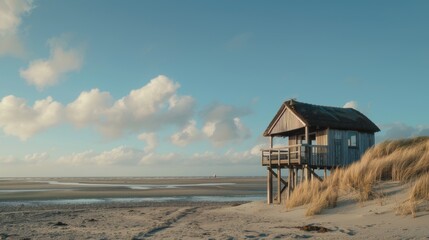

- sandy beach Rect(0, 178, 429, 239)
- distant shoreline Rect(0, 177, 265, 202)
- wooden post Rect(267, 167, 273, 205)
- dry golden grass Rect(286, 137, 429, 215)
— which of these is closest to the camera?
sandy beach Rect(0, 178, 429, 239)

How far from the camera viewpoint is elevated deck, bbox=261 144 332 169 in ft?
71.8

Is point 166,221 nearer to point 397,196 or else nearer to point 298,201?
point 298,201

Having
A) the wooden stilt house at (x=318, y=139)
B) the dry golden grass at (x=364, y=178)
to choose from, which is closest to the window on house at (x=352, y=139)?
the wooden stilt house at (x=318, y=139)

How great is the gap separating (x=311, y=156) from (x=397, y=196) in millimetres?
7466

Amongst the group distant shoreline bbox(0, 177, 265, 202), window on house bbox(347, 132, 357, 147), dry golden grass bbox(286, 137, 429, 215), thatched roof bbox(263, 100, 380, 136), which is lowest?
distant shoreline bbox(0, 177, 265, 202)

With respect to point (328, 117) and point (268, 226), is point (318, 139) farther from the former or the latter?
point (268, 226)

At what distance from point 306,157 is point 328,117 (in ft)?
10.8

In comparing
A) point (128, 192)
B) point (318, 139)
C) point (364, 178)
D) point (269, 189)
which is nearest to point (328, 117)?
point (318, 139)

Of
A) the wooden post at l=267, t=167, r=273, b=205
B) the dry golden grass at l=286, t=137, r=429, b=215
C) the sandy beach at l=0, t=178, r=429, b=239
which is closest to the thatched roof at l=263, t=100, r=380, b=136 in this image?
the wooden post at l=267, t=167, r=273, b=205

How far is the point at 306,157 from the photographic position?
2188cm

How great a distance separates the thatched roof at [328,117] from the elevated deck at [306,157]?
131cm

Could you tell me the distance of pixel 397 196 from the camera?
14.8 metres

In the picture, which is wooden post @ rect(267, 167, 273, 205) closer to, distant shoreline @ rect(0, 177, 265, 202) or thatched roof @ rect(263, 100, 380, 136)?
thatched roof @ rect(263, 100, 380, 136)

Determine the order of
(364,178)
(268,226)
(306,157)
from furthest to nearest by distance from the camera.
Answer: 1. (306,157)
2. (364,178)
3. (268,226)
